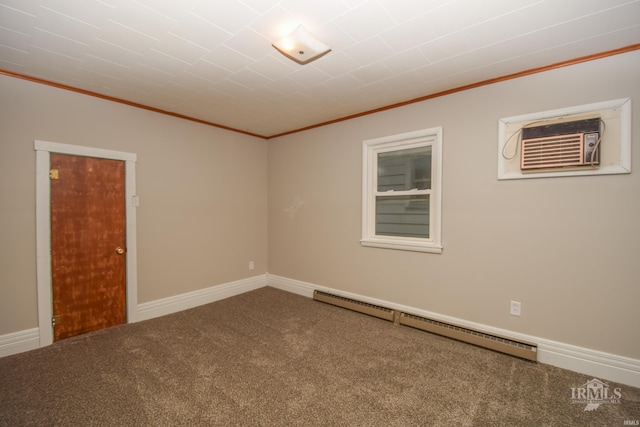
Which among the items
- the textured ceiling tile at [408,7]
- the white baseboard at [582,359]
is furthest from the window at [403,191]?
the textured ceiling tile at [408,7]

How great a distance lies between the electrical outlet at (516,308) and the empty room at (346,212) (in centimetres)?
2

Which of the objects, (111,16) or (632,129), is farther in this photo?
(632,129)

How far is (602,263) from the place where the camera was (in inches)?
86.7

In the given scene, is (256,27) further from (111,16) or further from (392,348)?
(392,348)

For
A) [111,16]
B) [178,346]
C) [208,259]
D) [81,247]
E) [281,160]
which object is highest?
[111,16]

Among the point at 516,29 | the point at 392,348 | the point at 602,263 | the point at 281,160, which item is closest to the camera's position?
the point at 516,29

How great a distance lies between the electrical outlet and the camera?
8.32ft

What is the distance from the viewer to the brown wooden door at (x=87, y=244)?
2.76 metres

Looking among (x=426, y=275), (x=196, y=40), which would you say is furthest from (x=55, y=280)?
(x=426, y=275)

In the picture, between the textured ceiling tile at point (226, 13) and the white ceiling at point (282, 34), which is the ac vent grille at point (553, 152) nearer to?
the white ceiling at point (282, 34)

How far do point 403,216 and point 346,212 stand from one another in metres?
0.78

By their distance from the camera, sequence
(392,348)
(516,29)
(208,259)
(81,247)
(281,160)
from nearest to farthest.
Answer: (516,29)
(392,348)
(81,247)
(208,259)
(281,160)

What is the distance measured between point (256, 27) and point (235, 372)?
2646 mm

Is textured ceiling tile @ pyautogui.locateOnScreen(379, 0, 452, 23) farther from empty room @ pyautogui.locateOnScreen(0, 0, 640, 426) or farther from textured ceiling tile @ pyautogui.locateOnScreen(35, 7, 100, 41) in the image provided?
textured ceiling tile @ pyautogui.locateOnScreen(35, 7, 100, 41)
